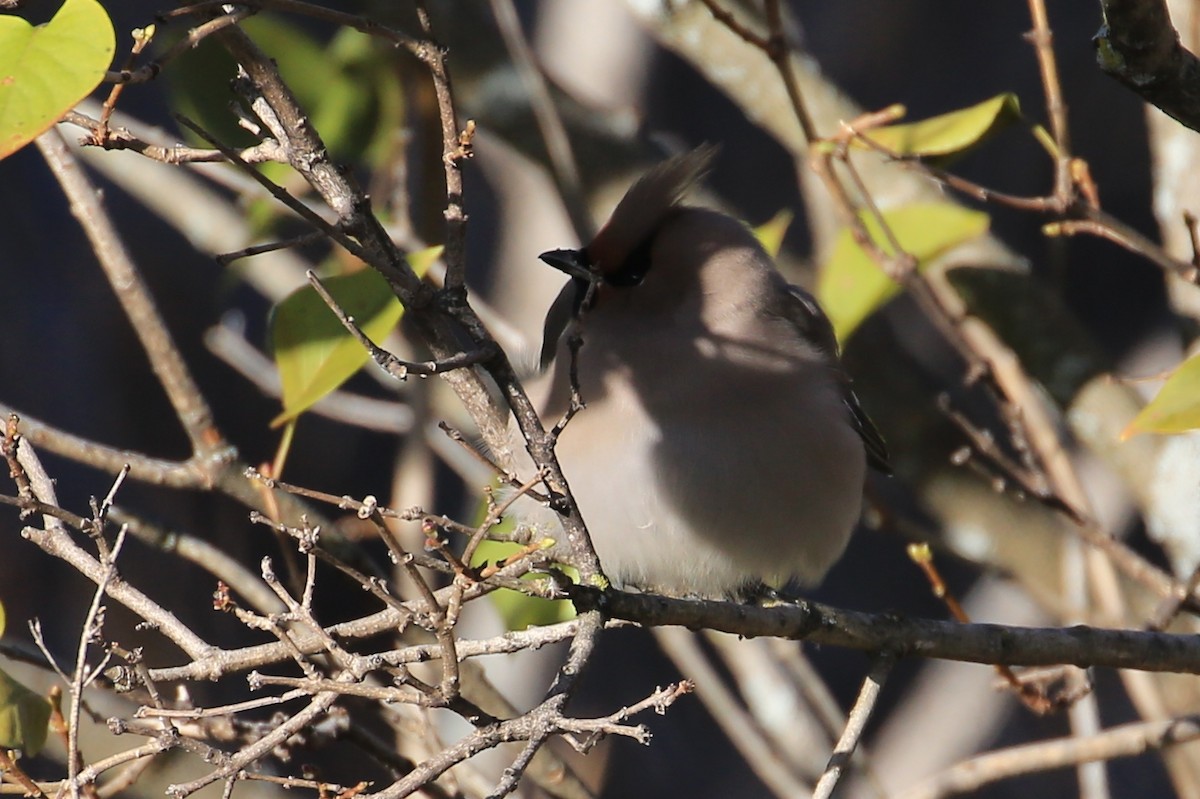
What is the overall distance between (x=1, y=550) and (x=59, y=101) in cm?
450

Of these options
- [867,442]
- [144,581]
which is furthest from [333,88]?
[144,581]

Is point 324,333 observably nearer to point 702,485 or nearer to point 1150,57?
point 702,485

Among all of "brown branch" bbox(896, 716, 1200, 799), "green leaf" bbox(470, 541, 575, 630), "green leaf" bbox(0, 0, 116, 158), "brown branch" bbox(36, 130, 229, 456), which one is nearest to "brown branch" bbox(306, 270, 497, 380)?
"green leaf" bbox(0, 0, 116, 158)

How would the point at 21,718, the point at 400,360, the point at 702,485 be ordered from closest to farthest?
1. the point at 400,360
2. the point at 21,718
3. the point at 702,485

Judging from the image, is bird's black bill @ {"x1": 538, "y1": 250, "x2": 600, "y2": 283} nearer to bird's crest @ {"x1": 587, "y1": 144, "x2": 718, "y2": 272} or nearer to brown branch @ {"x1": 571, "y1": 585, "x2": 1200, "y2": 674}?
bird's crest @ {"x1": 587, "y1": 144, "x2": 718, "y2": 272}

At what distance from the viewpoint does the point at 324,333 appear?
254 centimetres

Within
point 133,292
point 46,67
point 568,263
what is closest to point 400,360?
point 46,67

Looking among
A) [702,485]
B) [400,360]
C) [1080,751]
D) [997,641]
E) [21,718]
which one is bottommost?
[1080,751]

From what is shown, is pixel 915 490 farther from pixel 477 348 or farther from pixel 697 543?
pixel 477 348

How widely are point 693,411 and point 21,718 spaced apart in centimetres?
132

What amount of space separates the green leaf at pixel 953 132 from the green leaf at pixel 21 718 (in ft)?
6.22

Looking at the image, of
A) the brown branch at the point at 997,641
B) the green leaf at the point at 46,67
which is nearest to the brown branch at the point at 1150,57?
the brown branch at the point at 997,641

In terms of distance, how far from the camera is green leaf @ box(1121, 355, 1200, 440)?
197 centimetres

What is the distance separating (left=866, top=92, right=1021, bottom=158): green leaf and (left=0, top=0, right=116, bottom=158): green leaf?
5.71ft
